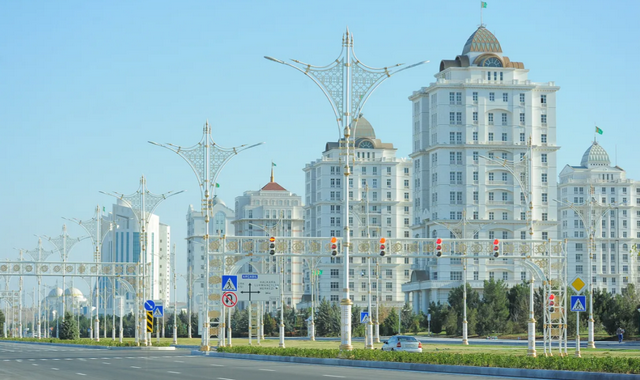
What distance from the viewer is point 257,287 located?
51.2m

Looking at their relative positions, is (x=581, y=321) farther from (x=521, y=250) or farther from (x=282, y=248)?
(x=282, y=248)

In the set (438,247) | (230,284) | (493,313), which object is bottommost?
(493,313)

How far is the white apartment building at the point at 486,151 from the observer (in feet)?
418

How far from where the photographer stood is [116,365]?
119ft

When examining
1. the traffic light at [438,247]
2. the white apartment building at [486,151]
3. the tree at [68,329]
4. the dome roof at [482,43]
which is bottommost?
the tree at [68,329]

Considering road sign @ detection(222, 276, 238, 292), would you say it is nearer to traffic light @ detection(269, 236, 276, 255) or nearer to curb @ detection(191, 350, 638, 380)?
traffic light @ detection(269, 236, 276, 255)

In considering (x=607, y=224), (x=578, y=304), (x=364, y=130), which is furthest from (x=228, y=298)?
(x=607, y=224)

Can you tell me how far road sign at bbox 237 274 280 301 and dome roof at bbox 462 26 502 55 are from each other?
275 feet

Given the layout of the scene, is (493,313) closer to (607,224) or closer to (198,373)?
(198,373)

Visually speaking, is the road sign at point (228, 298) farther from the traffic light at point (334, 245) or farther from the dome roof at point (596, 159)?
the dome roof at point (596, 159)

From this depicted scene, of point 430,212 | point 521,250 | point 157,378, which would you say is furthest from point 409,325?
point 157,378

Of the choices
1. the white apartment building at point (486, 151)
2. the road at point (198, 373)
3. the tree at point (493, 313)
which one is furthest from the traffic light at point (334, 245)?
the white apartment building at point (486, 151)

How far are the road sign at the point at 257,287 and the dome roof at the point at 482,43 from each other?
275ft

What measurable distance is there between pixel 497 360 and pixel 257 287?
23227 millimetres
